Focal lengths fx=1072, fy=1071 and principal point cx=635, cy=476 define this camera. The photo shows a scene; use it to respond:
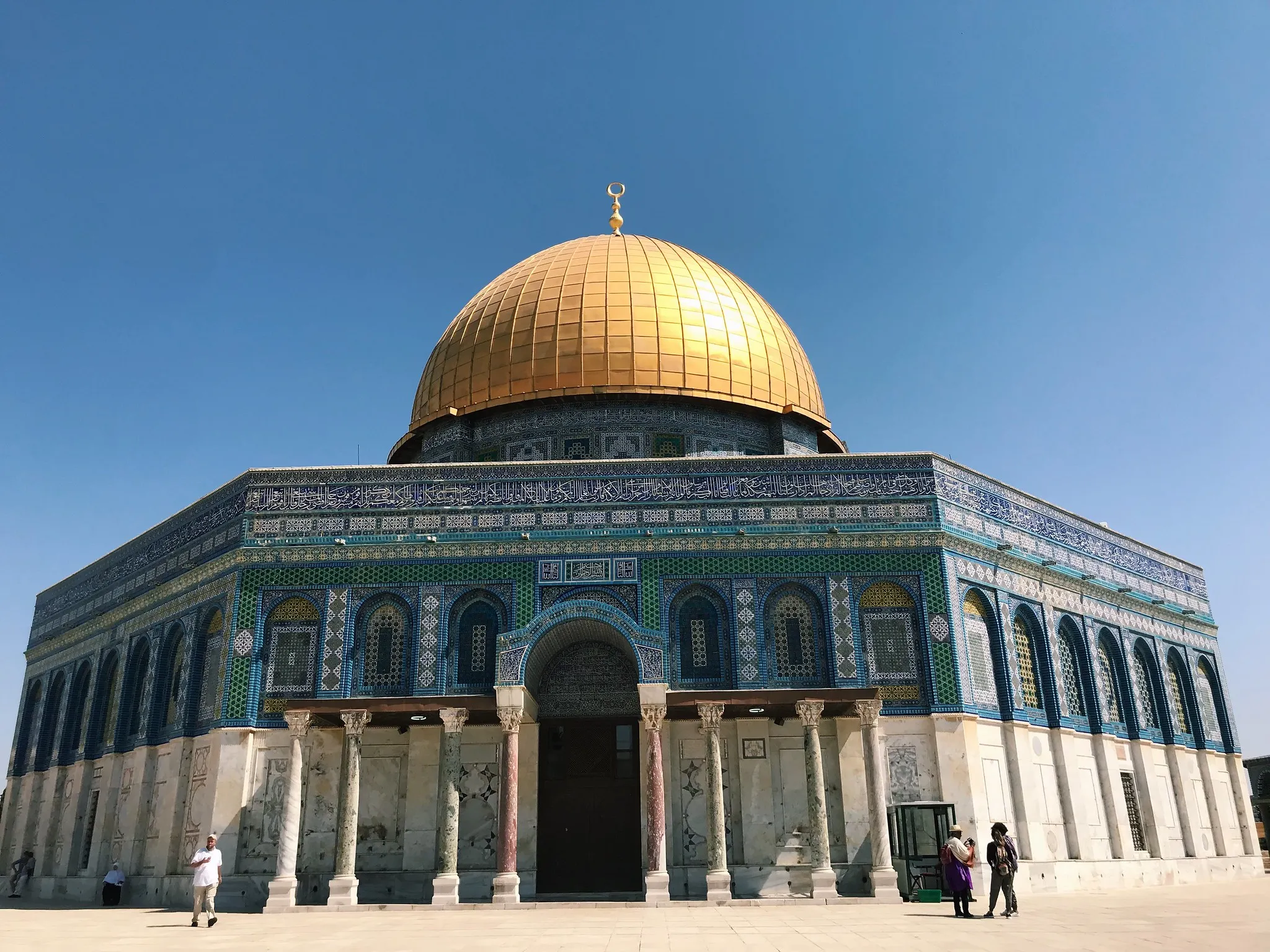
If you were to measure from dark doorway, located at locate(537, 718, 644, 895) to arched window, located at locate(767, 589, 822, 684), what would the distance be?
255 centimetres

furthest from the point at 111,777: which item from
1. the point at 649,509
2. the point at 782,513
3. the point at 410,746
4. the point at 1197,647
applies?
the point at 1197,647

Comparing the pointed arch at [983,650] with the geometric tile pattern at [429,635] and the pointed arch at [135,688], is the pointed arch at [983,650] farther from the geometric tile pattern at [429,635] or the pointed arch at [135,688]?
the pointed arch at [135,688]

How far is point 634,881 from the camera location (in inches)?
647

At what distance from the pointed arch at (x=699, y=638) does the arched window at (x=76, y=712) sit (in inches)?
486

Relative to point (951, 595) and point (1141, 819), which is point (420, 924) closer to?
point (951, 595)

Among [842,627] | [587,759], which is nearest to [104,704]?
[587,759]

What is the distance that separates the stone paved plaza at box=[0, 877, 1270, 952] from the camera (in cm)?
979

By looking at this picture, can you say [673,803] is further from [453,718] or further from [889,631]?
[889,631]

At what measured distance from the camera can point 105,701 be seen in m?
20.7

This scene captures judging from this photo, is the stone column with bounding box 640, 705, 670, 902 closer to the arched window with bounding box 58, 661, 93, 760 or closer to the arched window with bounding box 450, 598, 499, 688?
the arched window with bounding box 450, 598, 499, 688

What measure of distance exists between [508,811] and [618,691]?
2.76m

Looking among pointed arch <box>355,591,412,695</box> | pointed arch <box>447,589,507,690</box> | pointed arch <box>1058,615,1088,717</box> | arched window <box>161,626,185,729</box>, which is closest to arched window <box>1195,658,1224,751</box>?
pointed arch <box>1058,615,1088,717</box>

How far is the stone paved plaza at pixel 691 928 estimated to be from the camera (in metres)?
9.79

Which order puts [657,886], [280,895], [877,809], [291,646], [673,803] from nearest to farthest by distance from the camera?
[657,886], [280,895], [877,809], [673,803], [291,646]
